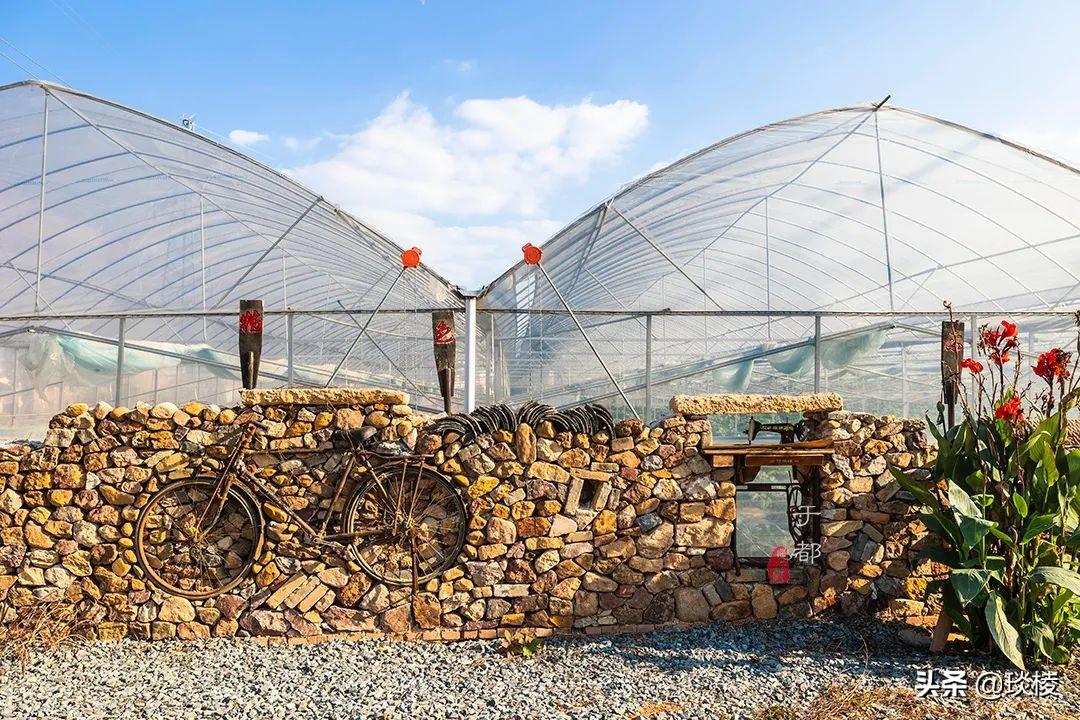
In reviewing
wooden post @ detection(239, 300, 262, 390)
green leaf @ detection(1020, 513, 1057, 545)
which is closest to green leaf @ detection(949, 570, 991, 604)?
green leaf @ detection(1020, 513, 1057, 545)

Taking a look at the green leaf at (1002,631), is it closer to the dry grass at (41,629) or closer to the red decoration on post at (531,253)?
the red decoration on post at (531,253)

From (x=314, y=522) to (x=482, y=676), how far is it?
171 cm

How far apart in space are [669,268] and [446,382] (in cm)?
724

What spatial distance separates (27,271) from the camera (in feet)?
33.1

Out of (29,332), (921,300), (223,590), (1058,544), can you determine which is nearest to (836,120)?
(921,300)

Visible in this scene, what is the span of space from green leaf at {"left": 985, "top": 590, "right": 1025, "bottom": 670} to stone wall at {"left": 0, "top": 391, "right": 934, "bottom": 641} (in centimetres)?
81

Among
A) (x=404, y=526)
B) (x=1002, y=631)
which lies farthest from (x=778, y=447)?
(x=404, y=526)

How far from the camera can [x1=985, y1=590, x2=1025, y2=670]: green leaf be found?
443 centimetres

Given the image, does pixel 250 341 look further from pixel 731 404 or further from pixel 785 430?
pixel 785 430

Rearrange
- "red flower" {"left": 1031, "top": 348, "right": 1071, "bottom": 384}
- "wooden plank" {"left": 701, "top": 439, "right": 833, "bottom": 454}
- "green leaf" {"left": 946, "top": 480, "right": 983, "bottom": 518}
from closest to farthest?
1. "green leaf" {"left": 946, "top": 480, "right": 983, "bottom": 518}
2. "red flower" {"left": 1031, "top": 348, "right": 1071, "bottom": 384}
3. "wooden plank" {"left": 701, "top": 439, "right": 833, "bottom": 454}

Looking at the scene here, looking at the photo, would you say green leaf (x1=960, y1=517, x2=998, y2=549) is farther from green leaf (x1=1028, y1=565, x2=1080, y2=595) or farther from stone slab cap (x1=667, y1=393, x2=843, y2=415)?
stone slab cap (x1=667, y1=393, x2=843, y2=415)

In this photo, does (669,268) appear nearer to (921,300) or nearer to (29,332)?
(921,300)

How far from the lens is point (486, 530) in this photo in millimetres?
5449

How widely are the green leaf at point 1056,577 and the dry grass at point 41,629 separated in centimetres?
637
